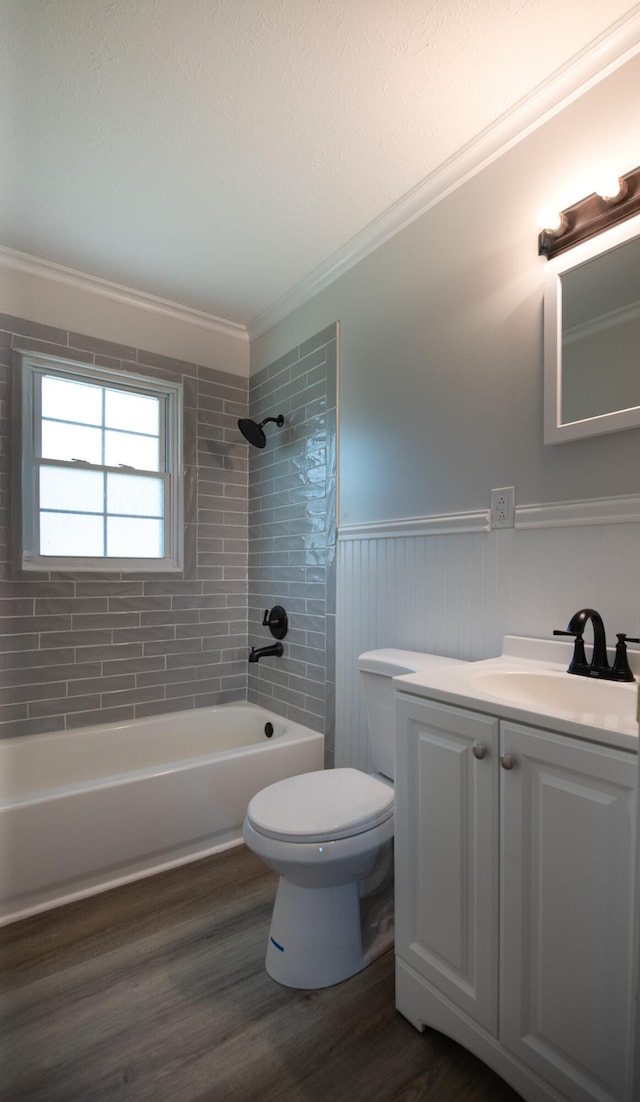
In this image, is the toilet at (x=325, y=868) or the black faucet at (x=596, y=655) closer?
the black faucet at (x=596, y=655)

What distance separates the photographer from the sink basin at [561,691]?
115 centimetres

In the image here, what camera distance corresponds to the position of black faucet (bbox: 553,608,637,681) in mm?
1219

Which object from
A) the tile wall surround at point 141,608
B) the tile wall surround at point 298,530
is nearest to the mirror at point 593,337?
the tile wall surround at point 298,530

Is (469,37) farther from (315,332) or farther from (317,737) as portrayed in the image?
(317,737)

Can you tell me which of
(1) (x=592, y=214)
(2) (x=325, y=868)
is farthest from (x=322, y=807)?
(1) (x=592, y=214)

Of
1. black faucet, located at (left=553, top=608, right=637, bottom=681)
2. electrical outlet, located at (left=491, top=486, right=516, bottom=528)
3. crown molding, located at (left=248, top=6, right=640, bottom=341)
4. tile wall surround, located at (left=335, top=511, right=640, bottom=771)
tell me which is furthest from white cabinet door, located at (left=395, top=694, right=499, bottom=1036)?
crown molding, located at (left=248, top=6, right=640, bottom=341)

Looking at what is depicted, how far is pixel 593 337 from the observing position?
1.37 meters

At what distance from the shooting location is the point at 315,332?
8.16 ft

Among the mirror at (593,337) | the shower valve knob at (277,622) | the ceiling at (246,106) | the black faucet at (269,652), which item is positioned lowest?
the black faucet at (269,652)

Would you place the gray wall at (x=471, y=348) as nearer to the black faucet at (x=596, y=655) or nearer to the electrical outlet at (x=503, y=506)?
the electrical outlet at (x=503, y=506)

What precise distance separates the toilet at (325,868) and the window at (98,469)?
1.57 meters

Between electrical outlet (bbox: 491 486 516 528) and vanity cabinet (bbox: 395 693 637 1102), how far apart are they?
65cm

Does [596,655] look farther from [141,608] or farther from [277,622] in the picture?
[141,608]

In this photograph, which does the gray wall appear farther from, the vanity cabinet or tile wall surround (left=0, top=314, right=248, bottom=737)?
tile wall surround (left=0, top=314, right=248, bottom=737)
